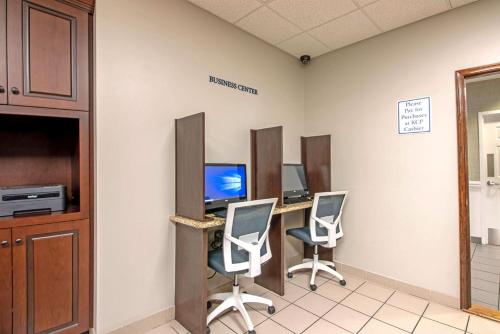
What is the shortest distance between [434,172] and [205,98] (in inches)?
95.3

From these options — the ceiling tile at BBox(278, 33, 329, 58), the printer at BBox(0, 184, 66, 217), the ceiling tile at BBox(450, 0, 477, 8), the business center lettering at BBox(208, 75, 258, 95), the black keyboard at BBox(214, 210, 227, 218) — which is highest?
the ceiling tile at BBox(278, 33, 329, 58)

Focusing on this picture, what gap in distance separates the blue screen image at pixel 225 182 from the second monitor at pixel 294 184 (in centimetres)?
60

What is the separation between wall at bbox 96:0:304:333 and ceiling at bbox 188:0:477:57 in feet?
0.88

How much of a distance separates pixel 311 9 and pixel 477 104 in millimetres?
3894

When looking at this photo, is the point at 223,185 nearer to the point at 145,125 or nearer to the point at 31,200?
the point at 145,125

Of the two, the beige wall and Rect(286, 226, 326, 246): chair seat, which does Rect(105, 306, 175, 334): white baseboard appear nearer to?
Rect(286, 226, 326, 246): chair seat

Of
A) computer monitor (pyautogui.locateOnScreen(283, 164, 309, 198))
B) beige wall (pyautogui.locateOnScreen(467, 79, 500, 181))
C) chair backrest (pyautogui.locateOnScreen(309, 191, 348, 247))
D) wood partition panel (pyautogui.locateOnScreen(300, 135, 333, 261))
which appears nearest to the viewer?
chair backrest (pyautogui.locateOnScreen(309, 191, 348, 247))

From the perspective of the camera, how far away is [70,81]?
1.72 meters

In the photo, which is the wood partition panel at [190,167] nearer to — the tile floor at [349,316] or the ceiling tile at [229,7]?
the tile floor at [349,316]

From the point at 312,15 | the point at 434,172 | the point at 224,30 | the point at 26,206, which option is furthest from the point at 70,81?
the point at 434,172

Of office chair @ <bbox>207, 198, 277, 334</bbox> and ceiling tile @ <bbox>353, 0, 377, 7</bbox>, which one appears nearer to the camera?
office chair @ <bbox>207, 198, 277, 334</bbox>

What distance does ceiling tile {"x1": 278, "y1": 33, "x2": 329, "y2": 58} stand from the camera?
120 inches

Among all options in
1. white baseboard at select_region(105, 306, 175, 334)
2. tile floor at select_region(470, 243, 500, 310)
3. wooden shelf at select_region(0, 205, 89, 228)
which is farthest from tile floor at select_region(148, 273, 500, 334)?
wooden shelf at select_region(0, 205, 89, 228)

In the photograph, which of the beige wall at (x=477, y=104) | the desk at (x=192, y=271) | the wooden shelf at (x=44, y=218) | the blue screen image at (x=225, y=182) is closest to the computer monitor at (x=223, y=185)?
the blue screen image at (x=225, y=182)
